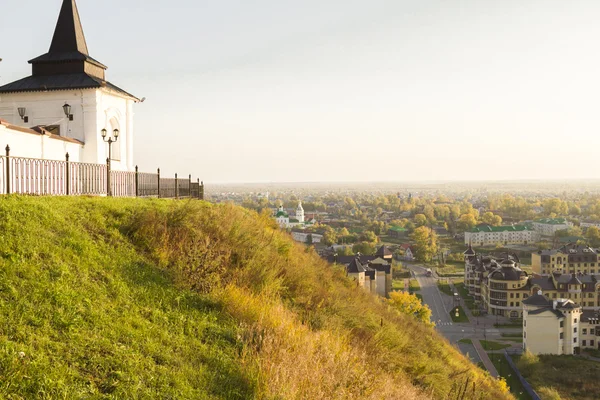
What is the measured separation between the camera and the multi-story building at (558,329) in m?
31.8

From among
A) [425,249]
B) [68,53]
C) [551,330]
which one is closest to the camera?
[68,53]

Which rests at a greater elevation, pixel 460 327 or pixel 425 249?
pixel 425 249

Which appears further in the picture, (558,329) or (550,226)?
(550,226)

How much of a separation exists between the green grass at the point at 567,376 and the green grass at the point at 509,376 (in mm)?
658

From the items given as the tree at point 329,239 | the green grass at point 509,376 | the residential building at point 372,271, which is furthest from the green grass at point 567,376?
the tree at point 329,239

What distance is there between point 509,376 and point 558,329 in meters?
7.33

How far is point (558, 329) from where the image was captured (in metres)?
32.1

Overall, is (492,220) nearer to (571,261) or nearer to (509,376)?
(571,261)

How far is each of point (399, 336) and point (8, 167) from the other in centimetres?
792

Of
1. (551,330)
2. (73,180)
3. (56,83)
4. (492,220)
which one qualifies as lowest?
(551,330)

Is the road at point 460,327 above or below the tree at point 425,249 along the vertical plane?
below

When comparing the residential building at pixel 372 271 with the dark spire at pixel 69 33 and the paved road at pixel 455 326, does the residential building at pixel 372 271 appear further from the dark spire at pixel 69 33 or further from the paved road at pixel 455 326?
the dark spire at pixel 69 33

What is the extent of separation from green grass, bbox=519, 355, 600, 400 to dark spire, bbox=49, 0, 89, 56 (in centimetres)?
2579

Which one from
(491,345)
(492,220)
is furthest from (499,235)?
(491,345)
